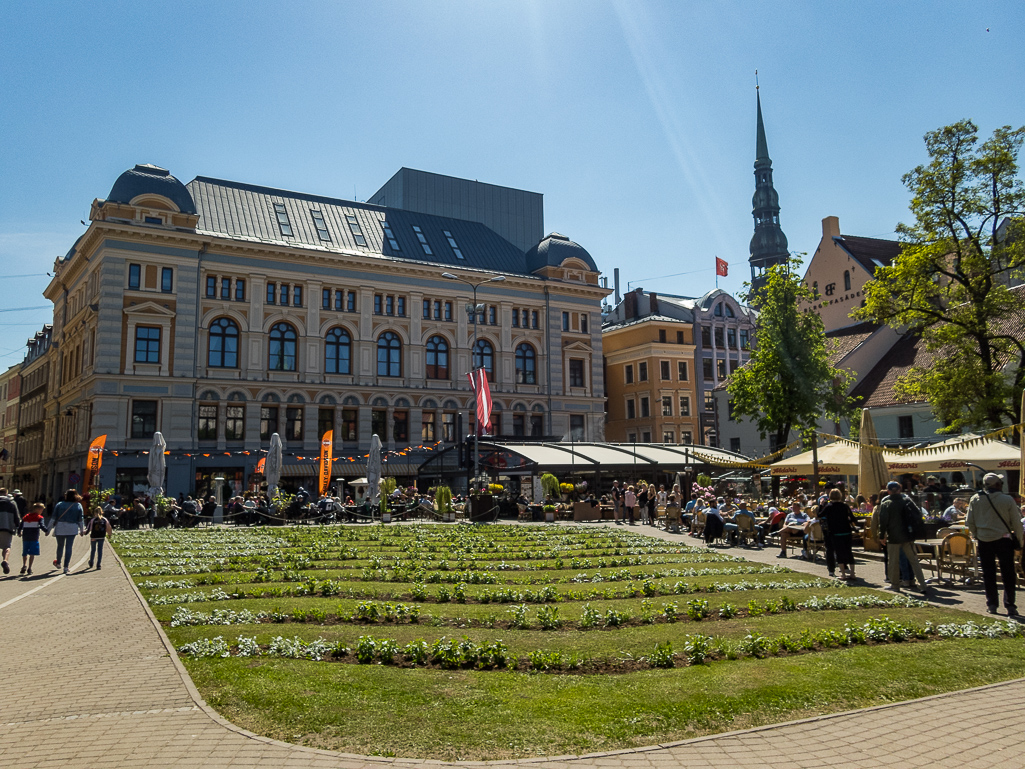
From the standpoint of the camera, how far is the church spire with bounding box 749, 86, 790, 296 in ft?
420

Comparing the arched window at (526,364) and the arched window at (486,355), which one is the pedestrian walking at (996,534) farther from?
the arched window at (526,364)

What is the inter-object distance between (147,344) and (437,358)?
19636 millimetres

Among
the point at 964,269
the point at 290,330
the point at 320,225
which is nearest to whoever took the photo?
the point at 964,269

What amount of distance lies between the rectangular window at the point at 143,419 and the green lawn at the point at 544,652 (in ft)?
111

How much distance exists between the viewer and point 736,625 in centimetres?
1018

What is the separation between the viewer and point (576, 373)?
64.0m

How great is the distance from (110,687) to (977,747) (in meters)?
7.45

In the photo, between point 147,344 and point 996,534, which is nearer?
point 996,534

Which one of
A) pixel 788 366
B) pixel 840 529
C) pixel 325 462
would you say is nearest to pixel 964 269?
pixel 788 366

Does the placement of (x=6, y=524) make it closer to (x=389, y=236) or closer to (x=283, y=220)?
(x=283, y=220)

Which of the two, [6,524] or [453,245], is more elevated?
[453,245]

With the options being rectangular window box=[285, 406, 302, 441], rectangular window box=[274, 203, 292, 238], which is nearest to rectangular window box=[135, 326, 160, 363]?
rectangular window box=[285, 406, 302, 441]

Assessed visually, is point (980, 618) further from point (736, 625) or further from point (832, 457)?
point (832, 457)

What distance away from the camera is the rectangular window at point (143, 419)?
46.9 m
